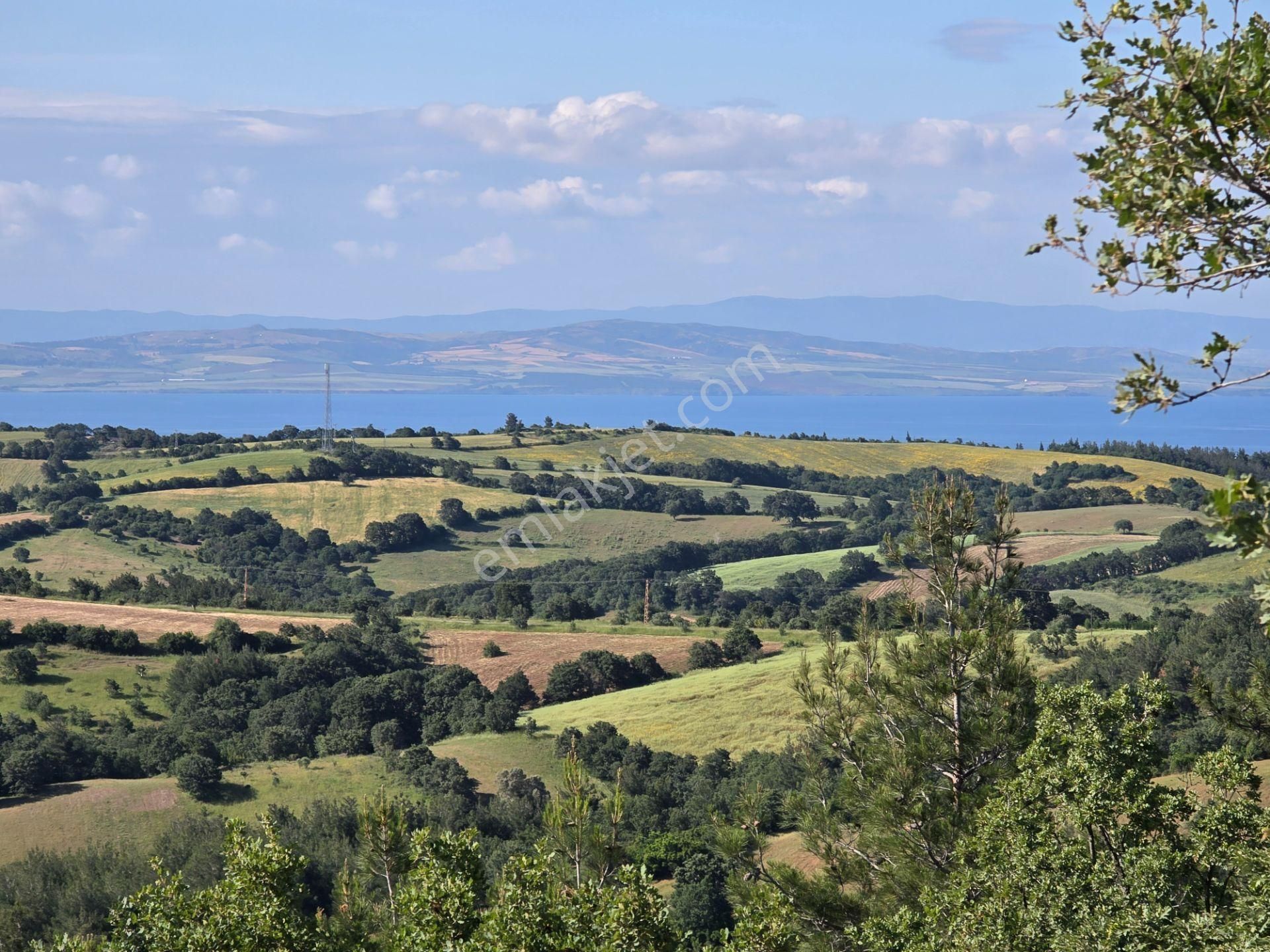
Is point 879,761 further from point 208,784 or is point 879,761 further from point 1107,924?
point 208,784

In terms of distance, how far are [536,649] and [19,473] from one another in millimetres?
60470

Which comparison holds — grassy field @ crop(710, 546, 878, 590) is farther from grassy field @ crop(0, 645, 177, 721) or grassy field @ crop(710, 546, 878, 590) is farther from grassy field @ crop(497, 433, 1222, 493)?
grassy field @ crop(0, 645, 177, 721)

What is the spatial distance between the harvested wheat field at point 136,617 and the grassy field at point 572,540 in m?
24.0

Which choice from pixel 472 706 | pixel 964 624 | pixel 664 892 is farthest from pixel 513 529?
pixel 964 624

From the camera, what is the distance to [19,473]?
303 feet

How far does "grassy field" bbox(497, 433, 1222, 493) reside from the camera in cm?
10294

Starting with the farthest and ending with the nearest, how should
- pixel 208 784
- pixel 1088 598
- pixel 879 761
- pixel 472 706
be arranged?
pixel 1088 598, pixel 472 706, pixel 208 784, pixel 879 761

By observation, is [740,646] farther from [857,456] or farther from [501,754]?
[857,456]

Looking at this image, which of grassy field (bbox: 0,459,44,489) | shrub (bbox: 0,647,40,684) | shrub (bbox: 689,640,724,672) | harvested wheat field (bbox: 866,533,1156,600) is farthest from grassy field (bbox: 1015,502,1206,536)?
grassy field (bbox: 0,459,44,489)

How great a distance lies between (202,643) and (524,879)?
40894mm

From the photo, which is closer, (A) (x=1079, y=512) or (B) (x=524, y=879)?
(B) (x=524, y=879)

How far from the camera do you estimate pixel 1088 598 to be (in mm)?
60844

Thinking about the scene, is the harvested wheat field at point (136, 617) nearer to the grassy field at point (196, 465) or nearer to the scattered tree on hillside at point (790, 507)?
the grassy field at point (196, 465)

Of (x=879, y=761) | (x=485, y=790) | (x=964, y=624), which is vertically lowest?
(x=485, y=790)
